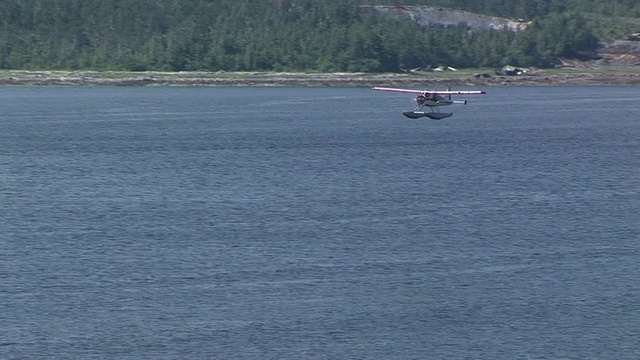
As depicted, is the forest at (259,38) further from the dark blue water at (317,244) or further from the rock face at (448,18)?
the dark blue water at (317,244)

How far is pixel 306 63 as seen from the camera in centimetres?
13462

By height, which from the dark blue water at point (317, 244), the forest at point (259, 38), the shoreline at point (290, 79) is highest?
the forest at point (259, 38)

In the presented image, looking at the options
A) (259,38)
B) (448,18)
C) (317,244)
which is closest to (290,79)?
(259,38)

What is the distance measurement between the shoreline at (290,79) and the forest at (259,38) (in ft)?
9.66

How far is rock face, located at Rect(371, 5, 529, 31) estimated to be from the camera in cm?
15950

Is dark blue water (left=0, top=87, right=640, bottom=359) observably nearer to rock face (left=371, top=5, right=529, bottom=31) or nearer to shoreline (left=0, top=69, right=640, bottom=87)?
shoreline (left=0, top=69, right=640, bottom=87)

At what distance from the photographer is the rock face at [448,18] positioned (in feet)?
523

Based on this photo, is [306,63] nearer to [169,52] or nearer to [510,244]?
Result: [169,52]

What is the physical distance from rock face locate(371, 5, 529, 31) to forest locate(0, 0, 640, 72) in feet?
10.2

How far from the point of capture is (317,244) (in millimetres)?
41594

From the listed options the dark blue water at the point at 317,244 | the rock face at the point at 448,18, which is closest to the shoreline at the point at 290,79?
the rock face at the point at 448,18

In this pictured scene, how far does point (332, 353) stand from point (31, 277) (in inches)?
435

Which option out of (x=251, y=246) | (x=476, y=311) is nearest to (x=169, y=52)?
(x=251, y=246)

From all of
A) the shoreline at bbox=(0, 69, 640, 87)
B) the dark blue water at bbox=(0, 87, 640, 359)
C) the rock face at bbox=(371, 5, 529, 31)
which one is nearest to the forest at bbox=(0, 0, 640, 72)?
the shoreline at bbox=(0, 69, 640, 87)
